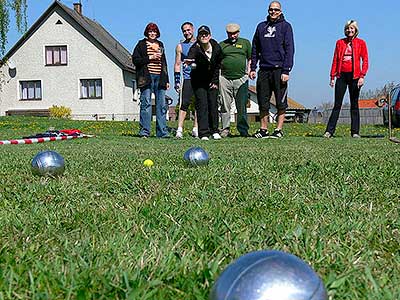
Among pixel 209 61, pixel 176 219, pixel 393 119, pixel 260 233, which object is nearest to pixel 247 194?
Answer: pixel 176 219

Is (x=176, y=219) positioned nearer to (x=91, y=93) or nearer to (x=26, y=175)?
(x=26, y=175)

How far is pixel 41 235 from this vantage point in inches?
98.0

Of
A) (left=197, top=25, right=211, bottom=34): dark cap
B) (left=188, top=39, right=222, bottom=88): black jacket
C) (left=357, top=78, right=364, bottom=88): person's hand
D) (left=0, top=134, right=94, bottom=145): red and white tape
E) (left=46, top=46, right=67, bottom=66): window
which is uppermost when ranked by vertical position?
(left=46, top=46, right=67, bottom=66): window

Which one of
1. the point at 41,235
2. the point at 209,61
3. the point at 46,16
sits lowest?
the point at 41,235

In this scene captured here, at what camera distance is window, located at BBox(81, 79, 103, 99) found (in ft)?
148

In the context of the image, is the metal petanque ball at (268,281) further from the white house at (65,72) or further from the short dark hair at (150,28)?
the white house at (65,72)

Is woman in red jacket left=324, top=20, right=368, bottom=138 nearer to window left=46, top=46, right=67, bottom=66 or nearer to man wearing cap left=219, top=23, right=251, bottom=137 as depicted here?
man wearing cap left=219, top=23, right=251, bottom=137

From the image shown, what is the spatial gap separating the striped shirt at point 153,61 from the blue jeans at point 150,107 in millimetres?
105

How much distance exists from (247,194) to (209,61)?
7301 mm

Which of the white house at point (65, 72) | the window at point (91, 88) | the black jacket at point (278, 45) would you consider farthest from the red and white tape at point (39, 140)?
the window at point (91, 88)

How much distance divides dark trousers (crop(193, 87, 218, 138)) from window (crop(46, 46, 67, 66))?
35.5m

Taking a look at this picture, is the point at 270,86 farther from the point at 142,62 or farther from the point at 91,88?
the point at 91,88

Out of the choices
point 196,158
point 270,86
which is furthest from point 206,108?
point 196,158

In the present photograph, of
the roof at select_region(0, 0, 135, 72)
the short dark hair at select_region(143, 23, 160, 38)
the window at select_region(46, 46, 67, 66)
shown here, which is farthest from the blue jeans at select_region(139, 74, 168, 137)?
the window at select_region(46, 46, 67, 66)
